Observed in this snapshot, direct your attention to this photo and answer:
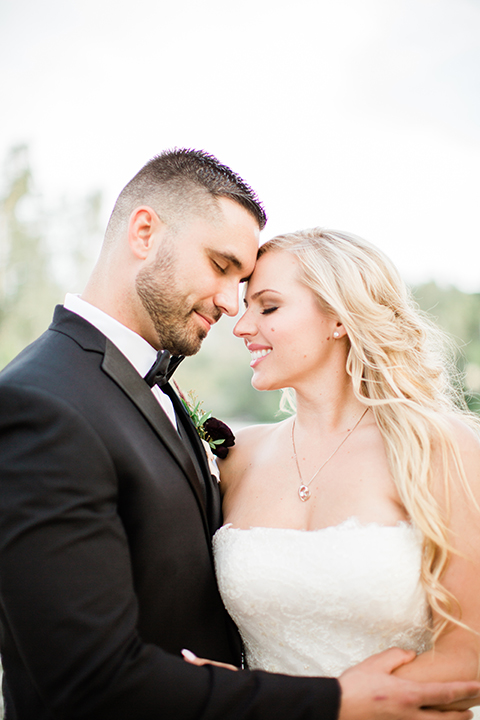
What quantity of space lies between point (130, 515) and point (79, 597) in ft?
1.26

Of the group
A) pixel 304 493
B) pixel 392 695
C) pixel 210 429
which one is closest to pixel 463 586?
pixel 392 695

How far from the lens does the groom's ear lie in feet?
8.52

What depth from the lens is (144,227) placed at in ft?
8.59

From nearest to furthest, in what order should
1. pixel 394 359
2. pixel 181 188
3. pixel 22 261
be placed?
pixel 181 188 → pixel 394 359 → pixel 22 261

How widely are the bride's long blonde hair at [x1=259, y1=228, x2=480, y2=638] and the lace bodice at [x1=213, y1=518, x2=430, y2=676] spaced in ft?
0.50

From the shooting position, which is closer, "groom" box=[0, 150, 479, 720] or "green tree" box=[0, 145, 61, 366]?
"groom" box=[0, 150, 479, 720]

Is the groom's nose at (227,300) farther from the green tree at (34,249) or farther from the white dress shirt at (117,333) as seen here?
the green tree at (34,249)

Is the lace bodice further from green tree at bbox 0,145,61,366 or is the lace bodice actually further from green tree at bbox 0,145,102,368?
green tree at bbox 0,145,61,366

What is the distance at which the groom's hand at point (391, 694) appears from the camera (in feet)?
6.13

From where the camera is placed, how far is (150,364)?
8.13ft

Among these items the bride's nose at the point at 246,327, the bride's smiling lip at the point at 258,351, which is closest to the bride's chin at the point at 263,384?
the bride's smiling lip at the point at 258,351

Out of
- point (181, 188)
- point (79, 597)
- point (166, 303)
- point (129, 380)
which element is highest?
point (181, 188)

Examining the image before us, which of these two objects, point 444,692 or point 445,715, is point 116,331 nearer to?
point 444,692

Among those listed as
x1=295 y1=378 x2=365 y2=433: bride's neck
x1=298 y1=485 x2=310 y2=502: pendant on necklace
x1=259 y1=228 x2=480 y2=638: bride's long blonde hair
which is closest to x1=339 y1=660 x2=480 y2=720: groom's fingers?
x1=259 y1=228 x2=480 y2=638: bride's long blonde hair
